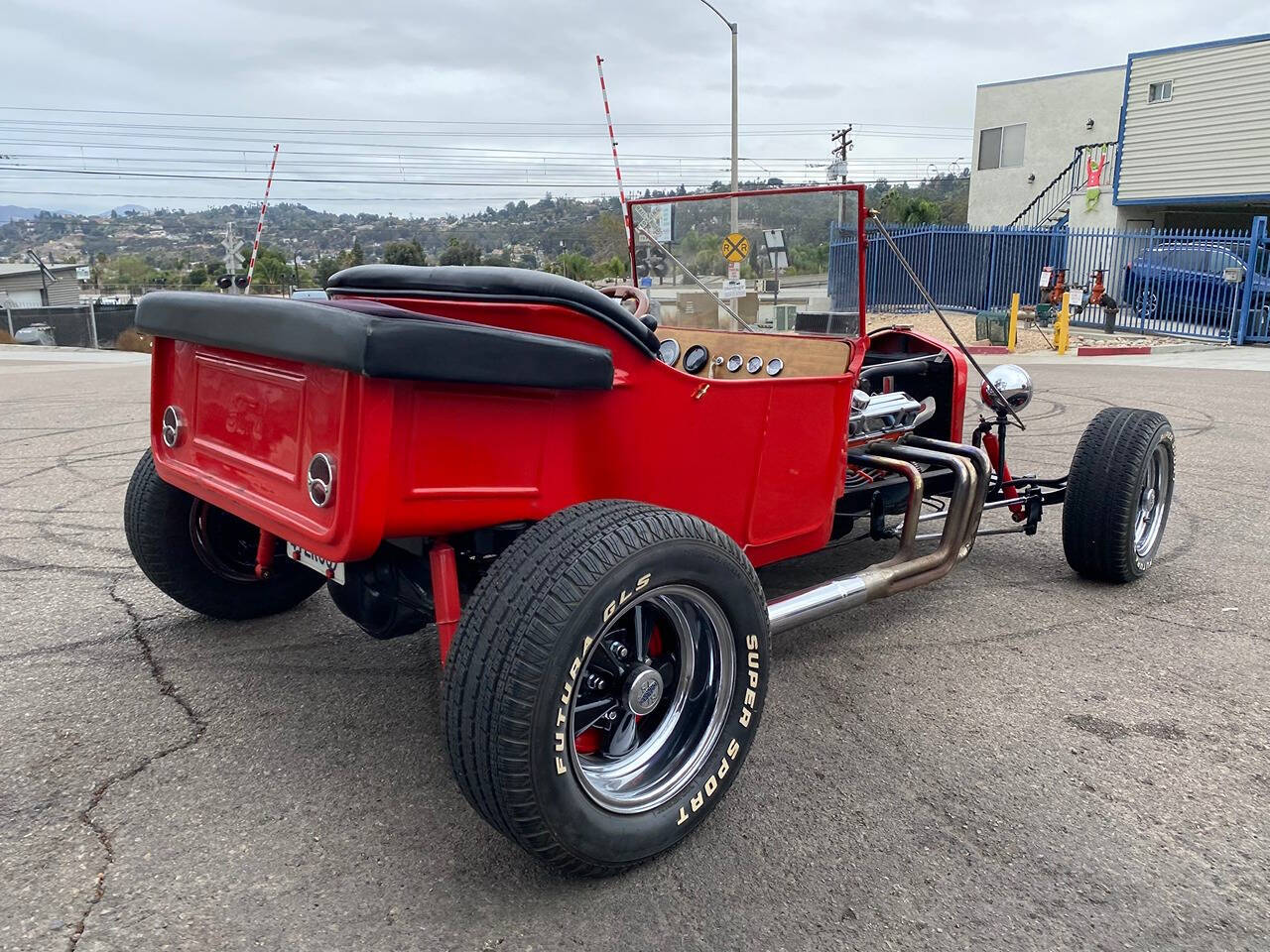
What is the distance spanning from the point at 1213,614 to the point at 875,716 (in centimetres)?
182

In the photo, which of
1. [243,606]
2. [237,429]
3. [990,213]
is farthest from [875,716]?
[990,213]

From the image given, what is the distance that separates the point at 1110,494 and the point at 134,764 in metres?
3.71

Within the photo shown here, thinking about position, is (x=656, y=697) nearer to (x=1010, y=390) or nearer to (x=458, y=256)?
(x=1010, y=390)

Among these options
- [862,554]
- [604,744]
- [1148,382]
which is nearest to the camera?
[604,744]

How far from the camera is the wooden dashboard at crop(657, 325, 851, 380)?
140 inches

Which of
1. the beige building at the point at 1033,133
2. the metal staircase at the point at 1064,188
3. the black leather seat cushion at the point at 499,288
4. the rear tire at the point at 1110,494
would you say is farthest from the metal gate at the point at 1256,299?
the black leather seat cushion at the point at 499,288

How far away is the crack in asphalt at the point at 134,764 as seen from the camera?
2064 mm

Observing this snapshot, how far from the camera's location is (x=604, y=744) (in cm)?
239

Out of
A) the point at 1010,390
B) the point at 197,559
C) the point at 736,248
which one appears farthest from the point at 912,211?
the point at 197,559

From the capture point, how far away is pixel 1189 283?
1700cm

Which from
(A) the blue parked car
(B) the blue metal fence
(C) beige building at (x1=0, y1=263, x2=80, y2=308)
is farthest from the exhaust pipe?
(C) beige building at (x1=0, y1=263, x2=80, y2=308)

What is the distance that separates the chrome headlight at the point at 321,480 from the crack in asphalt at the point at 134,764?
0.98 m

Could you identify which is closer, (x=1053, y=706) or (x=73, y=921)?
(x=73, y=921)

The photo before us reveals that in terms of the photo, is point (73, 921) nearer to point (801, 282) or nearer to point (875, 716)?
point (875, 716)
